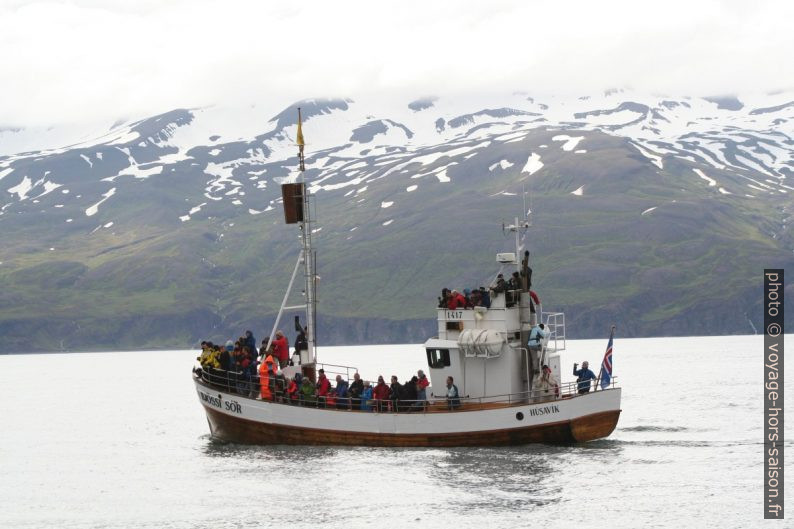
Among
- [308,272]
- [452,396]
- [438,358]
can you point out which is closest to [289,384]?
[308,272]

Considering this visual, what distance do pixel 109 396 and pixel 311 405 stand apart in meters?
82.2

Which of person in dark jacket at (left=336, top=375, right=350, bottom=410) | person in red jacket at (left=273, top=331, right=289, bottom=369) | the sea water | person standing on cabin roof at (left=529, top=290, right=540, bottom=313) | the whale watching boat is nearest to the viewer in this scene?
the sea water

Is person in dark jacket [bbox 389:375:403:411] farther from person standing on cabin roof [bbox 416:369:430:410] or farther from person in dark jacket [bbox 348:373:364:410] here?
person in dark jacket [bbox 348:373:364:410]

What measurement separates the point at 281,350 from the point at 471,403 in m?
9.71

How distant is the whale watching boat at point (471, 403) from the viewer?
173 feet

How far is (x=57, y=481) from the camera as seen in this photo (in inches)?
2157

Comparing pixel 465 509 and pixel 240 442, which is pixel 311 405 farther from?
pixel 465 509

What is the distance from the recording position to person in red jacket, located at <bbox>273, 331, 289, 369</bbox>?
57156 millimetres

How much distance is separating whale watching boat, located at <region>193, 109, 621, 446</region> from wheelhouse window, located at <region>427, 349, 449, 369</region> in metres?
0.05

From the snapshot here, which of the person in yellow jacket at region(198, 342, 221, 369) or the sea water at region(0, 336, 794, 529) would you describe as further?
the person in yellow jacket at region(198, 342, 221, 369)

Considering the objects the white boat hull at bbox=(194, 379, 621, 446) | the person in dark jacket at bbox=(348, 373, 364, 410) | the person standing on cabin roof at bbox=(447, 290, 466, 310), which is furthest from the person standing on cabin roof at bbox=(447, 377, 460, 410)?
the person in dark jacket at bbox=(348, 373, 364, 410)

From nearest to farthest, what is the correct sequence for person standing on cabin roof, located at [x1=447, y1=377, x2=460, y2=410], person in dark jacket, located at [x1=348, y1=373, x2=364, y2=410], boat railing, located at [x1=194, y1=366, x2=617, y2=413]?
boat railing, located at [x1=194, y1=366, x2=617, y2=413] → person standing on cabin roof, located at [x1=447, y1=377, x2=460, y2=410] → person in dark jacket, located at [x1=348, y1=373, x2=364, y2=410]

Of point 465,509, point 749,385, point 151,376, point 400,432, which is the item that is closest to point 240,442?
point 400,432

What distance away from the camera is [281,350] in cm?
5738
